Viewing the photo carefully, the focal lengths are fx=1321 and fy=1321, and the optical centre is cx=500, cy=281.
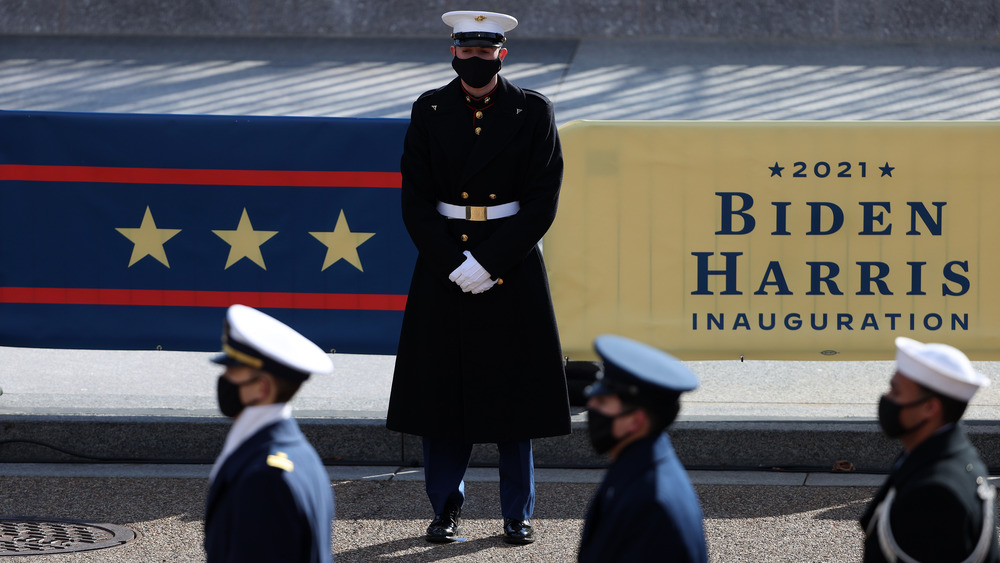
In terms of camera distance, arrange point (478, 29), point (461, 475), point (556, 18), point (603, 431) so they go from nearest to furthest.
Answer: point (603, 431) < point (478, 29) < point (461, 475) < point (556, 18)

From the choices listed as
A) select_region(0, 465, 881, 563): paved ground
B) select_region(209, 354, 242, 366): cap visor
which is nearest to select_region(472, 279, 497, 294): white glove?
select_region(0, 465, 881, 563): paved ground

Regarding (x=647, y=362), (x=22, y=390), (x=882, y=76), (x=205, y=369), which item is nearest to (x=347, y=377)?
(x=205, y=369)

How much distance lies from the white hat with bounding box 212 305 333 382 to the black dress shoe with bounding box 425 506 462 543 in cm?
227

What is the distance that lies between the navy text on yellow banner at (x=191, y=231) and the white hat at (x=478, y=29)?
1373mm

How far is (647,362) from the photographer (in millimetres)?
2535

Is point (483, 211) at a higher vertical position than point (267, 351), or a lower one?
higher

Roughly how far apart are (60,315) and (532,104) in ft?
8.61

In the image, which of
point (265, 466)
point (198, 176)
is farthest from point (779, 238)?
point (265, 466)

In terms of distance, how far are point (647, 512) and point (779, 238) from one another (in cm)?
374

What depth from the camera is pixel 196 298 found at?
611cm

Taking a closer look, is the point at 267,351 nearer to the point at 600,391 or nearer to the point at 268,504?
the point at 268,504

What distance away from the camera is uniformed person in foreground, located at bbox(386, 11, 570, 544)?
481 centimetres

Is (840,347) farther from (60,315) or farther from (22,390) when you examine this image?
(22,390)

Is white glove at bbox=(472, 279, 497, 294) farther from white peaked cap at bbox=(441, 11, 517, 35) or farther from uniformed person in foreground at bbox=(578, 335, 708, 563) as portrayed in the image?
uniformed person in foreground at bbox=(578, 335, 708, 563)
